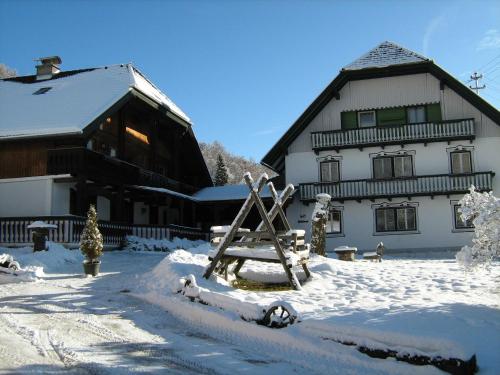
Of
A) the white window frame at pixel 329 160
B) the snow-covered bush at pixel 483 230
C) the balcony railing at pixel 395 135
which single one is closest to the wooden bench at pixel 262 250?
the snow-covered bush at pixel 483 230

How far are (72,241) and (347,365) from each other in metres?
15.8

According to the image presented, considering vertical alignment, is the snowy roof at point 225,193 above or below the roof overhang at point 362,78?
below

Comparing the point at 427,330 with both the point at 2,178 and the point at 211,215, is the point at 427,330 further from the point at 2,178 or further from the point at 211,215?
the point at 211,215

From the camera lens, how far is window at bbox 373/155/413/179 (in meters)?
28.0

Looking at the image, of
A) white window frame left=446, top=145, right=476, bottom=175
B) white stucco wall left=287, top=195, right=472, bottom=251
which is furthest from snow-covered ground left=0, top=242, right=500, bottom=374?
white window frame left=446, top=145, right=476, bottom=175

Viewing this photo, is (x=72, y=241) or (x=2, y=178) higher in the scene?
(x=2, y=178)

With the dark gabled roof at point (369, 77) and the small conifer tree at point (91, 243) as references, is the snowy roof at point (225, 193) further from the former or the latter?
the small conifer tree at point (91, 243)

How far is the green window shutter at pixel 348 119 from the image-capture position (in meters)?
29.0

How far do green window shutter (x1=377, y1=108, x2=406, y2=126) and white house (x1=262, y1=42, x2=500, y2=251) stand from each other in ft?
0.17

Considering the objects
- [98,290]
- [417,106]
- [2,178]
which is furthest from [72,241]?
[417,106]

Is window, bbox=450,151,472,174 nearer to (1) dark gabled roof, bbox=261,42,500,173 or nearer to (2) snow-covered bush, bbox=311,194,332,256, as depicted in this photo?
(1) dark gabled roof, bbox=261,42,500,173

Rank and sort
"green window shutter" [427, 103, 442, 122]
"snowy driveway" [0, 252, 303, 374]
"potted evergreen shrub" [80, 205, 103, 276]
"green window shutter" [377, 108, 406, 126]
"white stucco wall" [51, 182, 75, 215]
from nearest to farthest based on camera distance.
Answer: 1. "snowy driveway" [0, 252, 303, 374]
2. "potted evergreen shrub" [80, 205, 103, 276]
3. "white stucco wall" [51, 182, 75, 215]
4. "green window shutter" [427, 103, 442, 122]
5. "green window shutter" [377, 108, 406, 126]

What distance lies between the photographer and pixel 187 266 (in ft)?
41.2

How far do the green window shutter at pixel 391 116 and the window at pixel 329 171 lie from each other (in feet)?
10.6
